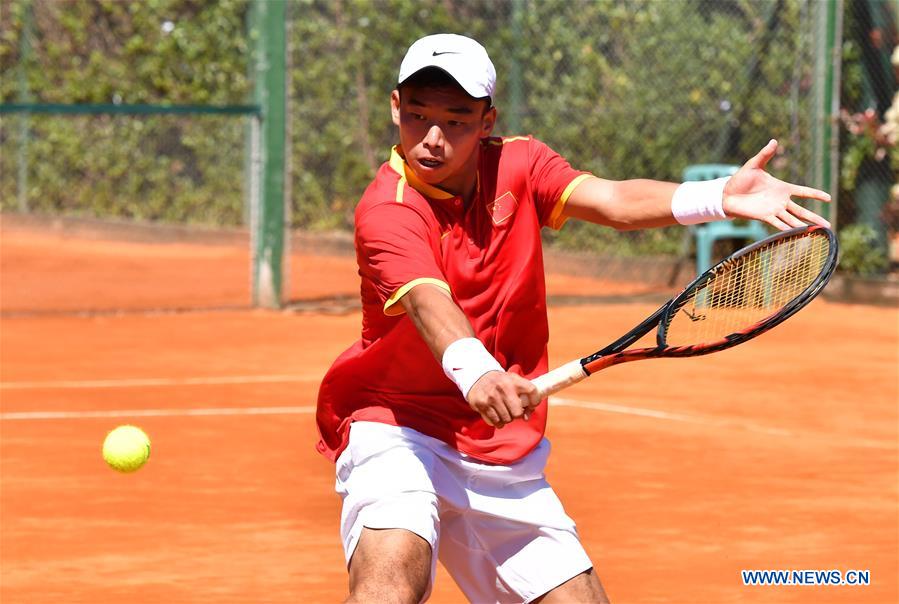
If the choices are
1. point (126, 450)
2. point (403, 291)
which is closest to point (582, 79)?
point (126, 450)

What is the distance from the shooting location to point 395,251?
11.9ft

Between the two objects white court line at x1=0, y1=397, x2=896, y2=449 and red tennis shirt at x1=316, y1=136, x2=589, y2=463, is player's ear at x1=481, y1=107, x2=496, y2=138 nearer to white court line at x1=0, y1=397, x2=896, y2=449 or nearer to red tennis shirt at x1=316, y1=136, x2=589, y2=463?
red tennis shirt at x1=316, y1=136, x2=589, y2=463

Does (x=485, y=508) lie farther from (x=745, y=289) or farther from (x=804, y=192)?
(x=804, y=192)

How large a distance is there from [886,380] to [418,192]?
6800 millimetres

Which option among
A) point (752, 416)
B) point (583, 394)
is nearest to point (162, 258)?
point (583, 394)

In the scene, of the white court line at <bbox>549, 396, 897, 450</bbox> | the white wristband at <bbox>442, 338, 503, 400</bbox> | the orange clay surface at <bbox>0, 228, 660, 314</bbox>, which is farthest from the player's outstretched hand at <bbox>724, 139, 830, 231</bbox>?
the orange clay surface at <bbox>0, 228, 660, 314</bbox>

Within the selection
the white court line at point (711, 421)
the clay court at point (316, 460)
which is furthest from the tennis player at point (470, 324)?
the white court line at point (711, 421)

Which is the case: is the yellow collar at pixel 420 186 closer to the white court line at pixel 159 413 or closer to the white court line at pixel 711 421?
the white court line at pixel 711 421

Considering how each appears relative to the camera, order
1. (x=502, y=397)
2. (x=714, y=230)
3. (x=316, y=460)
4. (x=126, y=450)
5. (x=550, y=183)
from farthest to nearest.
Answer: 1. (x=714, y=230)
2. (x=316, y=460)
3. (x=126, y=450)
4. (x=550, y=183)
5. (x=502, y=397)

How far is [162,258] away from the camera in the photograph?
1684 cm

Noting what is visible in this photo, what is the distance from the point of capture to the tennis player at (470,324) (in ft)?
12.0

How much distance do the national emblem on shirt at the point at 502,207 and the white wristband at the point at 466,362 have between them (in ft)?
1.52

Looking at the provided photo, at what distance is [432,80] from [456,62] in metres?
0.08

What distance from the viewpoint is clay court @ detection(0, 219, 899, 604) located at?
5500mm
